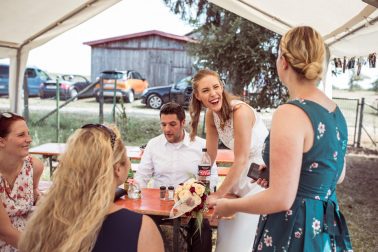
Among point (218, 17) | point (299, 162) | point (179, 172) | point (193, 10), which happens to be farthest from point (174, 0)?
point (299, 162)

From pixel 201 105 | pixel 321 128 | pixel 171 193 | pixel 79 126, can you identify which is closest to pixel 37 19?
pixel 201 105

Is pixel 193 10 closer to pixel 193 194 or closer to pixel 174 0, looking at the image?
pixel 174 0

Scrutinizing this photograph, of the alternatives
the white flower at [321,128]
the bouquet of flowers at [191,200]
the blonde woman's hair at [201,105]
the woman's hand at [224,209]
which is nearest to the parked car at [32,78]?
the blonde woman's hair at [201,105]

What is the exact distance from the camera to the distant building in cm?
2098

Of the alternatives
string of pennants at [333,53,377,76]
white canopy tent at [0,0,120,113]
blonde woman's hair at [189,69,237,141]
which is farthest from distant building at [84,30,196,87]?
blonde woman's hair at [189,69,237,141]

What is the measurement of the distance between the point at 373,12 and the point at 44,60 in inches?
932

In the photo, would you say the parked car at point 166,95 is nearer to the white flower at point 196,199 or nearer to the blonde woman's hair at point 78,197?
the white flower at point 196,199

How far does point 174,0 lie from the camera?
423 inches

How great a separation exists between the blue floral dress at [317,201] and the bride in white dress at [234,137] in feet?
3.53

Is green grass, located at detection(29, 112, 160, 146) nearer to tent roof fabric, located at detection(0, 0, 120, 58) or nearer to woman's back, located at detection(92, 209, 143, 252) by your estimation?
tent roof fabric, located at detection(0, 0, 120, 58)

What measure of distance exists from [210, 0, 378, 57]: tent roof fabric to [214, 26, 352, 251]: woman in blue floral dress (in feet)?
7.08

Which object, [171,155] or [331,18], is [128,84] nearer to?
[331,18]

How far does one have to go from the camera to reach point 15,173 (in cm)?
266

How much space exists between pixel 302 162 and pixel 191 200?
1176 millimetres
